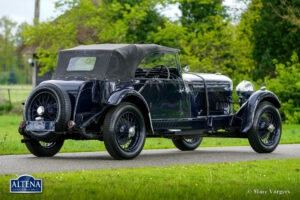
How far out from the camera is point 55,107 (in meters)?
9.48

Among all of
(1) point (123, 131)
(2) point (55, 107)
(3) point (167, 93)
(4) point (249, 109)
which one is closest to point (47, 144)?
(2) point (55, 107)

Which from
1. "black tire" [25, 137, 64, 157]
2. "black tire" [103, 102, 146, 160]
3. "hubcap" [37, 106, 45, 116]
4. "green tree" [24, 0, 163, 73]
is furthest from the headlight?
"green tree" [24, 0, 163, 73]

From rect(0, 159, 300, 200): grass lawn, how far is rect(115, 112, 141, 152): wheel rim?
4.57ft

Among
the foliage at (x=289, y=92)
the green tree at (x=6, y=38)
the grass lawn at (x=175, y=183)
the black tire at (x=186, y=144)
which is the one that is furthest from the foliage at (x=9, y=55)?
the grass lawn at (x=175, y=183)

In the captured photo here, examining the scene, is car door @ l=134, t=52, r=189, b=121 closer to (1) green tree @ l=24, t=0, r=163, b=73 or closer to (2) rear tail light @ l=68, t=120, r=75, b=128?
(2) rear tail light @ l=68, t=120, r=75, b=128

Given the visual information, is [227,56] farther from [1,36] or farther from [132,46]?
[1,36]

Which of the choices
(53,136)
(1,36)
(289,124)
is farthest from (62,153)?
(1,36)

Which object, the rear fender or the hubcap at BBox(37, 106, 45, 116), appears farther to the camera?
the hubcap at BBox(37, 106, 45, 116)

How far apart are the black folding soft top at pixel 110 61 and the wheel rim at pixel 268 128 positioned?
9.30ft

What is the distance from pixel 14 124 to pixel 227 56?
10.1 meters

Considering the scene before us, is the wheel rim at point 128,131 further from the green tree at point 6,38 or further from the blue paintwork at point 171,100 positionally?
the green tree at point 6,38

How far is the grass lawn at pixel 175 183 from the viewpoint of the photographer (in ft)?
19.9

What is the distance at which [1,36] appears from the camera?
88.1 metres

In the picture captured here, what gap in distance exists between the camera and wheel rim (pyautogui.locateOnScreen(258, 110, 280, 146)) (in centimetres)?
1184
